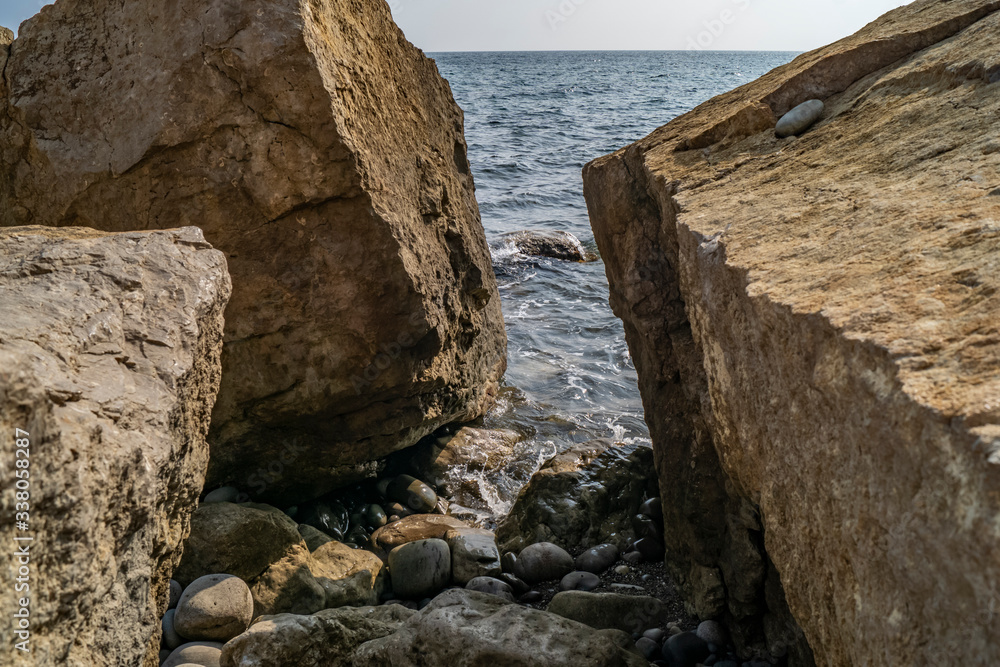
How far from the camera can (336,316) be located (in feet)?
11.8

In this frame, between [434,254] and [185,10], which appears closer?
[185,10]

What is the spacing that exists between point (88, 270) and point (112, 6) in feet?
7.12

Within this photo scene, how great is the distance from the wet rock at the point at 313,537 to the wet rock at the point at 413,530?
0.34 meters

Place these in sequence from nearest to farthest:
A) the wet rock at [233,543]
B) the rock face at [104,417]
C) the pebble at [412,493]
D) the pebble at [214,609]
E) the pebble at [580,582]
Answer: the rock face at [104,417] → the pebble at [214,609] → the wet rock at [233,543] → the pebble at [580,582] → the pebble at [412,493]

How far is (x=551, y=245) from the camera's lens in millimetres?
10609

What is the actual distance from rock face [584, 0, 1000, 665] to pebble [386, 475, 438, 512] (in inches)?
64.5

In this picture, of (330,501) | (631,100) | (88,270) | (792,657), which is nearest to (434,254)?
(330,501)

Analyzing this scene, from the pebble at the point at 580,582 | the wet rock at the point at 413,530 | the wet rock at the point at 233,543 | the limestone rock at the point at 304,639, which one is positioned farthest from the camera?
the wet rock at the point at 413,530

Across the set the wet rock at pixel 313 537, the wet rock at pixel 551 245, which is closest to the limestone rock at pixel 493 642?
the wet rock at pixel 313 537

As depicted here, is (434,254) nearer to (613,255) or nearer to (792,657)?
(613,255)

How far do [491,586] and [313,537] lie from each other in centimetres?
97

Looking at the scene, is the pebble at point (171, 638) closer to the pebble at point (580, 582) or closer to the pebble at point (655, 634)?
the pebble at point (580, 582)

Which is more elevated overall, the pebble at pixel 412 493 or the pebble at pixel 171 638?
the pebble at pixel 171 638

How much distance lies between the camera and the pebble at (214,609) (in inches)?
115
